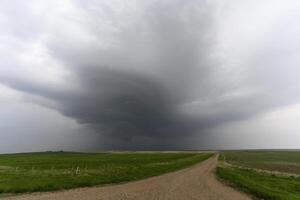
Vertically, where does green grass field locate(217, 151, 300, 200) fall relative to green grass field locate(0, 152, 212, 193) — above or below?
below

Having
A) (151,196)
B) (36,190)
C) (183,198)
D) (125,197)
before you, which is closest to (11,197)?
(36,190)

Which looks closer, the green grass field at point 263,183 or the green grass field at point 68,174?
the green grass field at point 263,183

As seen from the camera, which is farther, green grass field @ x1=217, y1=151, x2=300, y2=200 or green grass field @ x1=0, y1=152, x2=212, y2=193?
green grass field @ x1=0, y1=152, x2=212, y2=193

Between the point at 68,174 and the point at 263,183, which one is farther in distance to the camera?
the point at 68,174

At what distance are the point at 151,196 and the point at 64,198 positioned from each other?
6058 millimetres

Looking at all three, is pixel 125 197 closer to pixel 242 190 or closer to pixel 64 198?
pixel 64 198

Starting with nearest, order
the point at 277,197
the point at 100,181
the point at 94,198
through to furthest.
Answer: the point at 94,198 → the point at 277,197 → the point at 100,181

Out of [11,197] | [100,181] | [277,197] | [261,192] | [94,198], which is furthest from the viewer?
[100,181]

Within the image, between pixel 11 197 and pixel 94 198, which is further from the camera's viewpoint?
pixel 11 197

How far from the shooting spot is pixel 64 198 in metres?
18.6

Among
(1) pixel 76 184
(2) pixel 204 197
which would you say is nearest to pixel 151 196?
(2) pixel 204 197

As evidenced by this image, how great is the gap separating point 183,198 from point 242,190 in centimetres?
866

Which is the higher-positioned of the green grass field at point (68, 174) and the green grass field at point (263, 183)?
the green grass field at point (68, 174)

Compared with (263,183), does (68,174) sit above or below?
above
